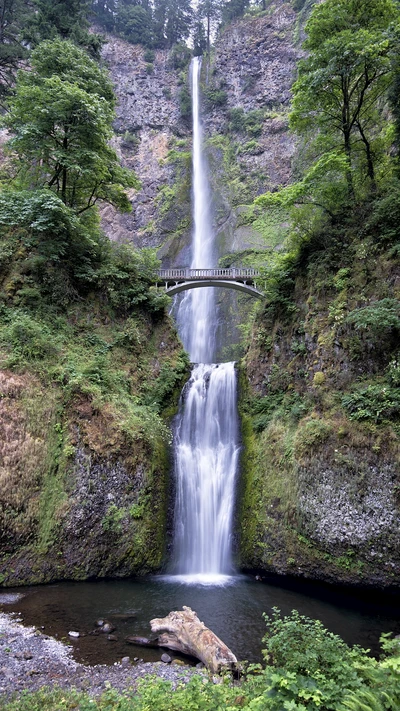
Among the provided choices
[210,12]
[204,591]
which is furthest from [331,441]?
[210,12]

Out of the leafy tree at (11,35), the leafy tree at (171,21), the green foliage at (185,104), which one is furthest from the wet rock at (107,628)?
the leafy tree at (171,21)

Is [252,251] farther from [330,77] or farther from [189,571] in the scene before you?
[189,571]

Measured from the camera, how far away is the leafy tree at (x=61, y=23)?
54.2 ft

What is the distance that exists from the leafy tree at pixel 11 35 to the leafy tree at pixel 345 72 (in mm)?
12257

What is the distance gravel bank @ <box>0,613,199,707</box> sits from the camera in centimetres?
535

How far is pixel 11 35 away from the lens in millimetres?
17859

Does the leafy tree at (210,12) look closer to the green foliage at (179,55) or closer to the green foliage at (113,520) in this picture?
the green foliage at (179,55)

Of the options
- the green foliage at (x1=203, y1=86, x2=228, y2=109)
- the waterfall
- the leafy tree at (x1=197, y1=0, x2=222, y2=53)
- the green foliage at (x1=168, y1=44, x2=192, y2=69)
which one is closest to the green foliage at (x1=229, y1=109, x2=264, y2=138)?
the green foliage at (x1=203, y1=86, x2=228, y2=109)

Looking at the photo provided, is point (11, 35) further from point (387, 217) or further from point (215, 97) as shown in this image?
point (215, 97)

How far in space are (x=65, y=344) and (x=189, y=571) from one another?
26.3ft

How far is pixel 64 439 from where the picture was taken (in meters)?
10.8

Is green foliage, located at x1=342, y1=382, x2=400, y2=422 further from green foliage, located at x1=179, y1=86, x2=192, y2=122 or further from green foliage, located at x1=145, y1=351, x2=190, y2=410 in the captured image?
green foliage, located at x1=179, y1=86, x2=192, y2=122

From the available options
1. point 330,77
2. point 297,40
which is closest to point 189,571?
point 330,77

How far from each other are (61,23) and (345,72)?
13.1m
